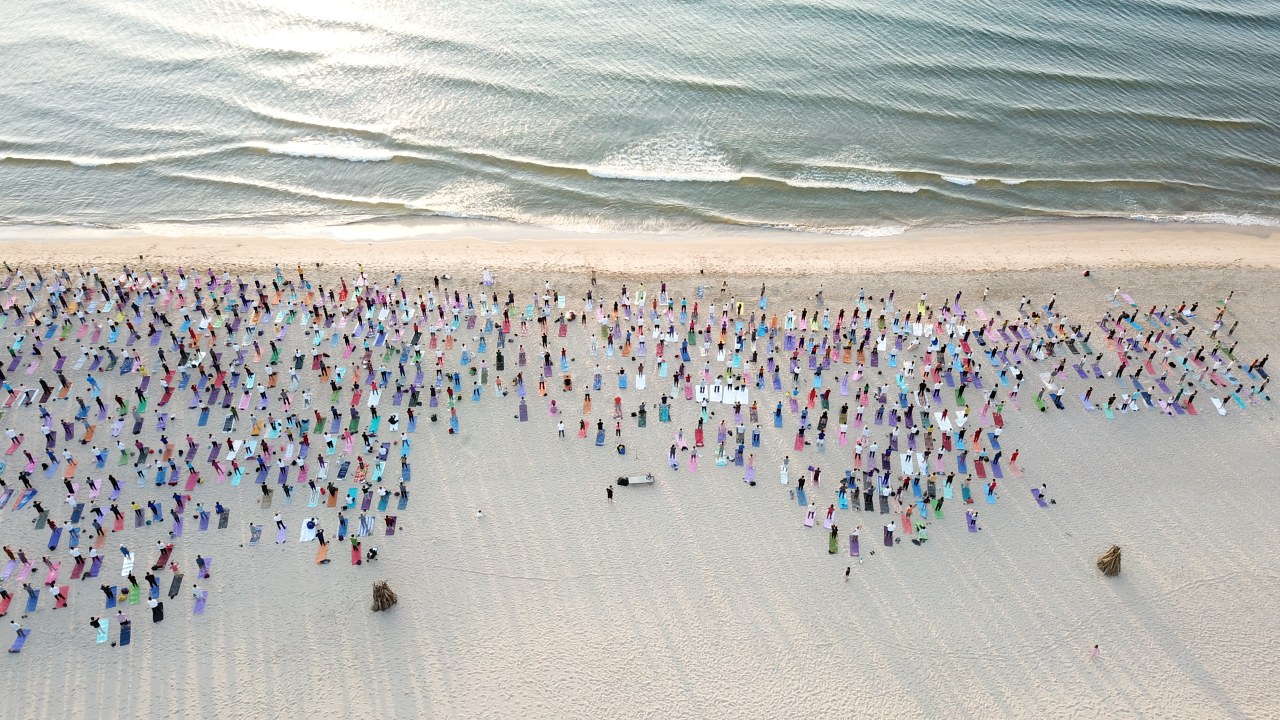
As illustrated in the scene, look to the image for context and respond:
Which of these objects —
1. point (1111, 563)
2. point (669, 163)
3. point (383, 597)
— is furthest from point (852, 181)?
point (383, 597)

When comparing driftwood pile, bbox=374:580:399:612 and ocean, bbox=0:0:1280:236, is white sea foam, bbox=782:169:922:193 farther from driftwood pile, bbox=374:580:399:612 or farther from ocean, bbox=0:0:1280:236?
driftwood pile, bbox=374:580:399:612

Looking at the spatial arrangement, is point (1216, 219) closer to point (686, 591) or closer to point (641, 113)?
point (641, 113)

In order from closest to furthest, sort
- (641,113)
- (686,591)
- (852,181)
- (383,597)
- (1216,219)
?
(383,597) → (686,591) → (1216,219) → (852,181) → (641,113)

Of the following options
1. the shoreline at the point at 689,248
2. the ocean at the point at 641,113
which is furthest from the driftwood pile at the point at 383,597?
the ocean at the point at 641,113

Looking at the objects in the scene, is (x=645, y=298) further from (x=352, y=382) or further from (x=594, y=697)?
(x=594, y=697)

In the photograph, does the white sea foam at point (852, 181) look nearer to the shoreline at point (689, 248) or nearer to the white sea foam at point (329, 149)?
the shoreline at point (689, 248)
